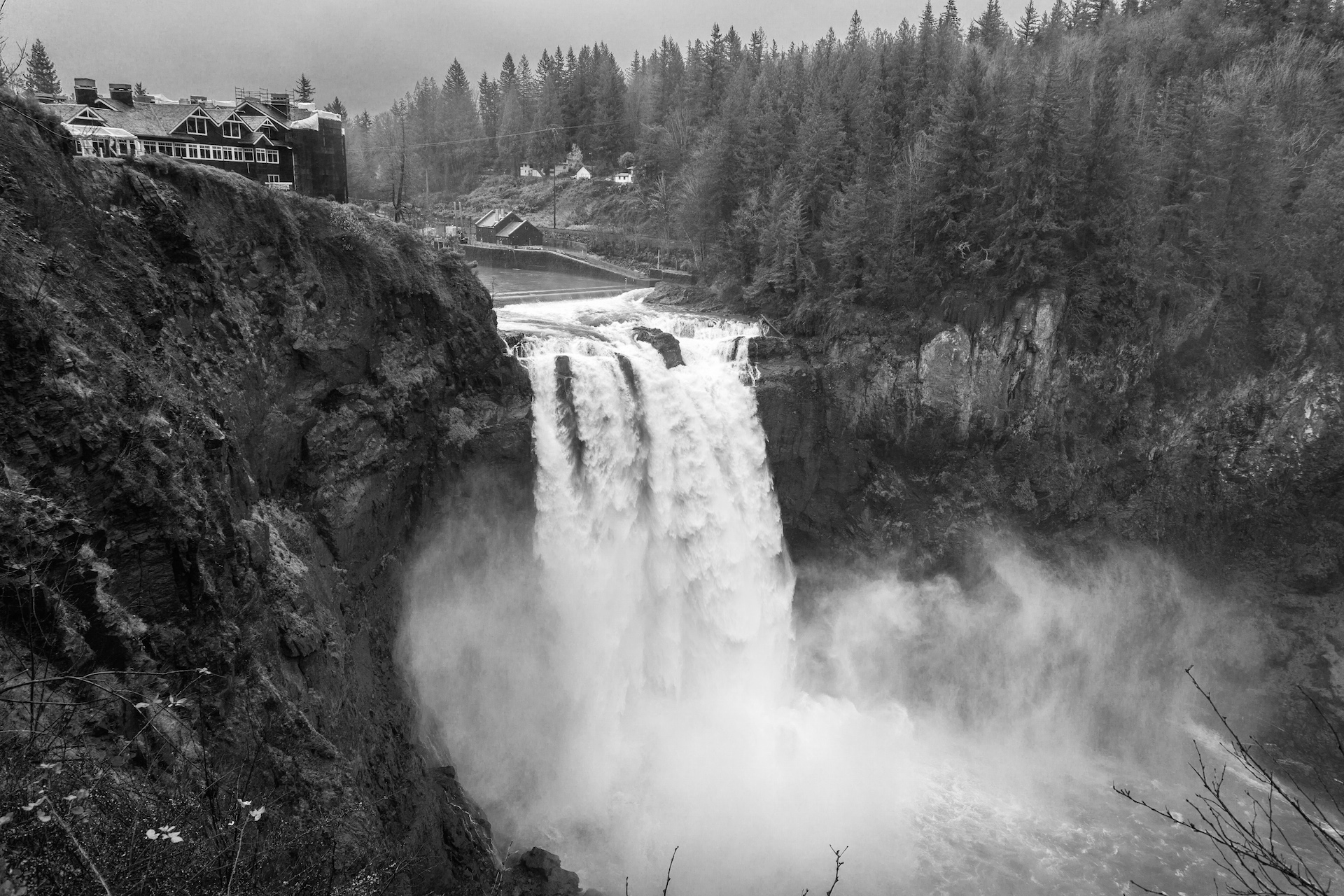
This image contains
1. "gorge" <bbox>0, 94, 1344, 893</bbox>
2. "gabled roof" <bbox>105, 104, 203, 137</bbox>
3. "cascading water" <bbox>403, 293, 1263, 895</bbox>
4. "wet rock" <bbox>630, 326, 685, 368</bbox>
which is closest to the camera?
"gorge" <bbox>0, 94, 1344, 893</bbox>

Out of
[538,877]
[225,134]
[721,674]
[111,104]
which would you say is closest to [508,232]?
[225,134]

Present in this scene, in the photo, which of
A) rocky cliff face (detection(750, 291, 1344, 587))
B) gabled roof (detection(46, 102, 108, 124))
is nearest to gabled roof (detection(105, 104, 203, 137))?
gabled roof (detection(46, 102, 108, 124))

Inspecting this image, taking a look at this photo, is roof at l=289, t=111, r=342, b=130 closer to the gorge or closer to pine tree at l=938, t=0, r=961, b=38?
the gorge

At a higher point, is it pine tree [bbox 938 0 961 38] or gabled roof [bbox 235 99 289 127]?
pine tree [bbox 938 0 961 38]

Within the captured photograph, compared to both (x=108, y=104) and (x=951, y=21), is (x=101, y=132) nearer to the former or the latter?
(x=108, y=104)

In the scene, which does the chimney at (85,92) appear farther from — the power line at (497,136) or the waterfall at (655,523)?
the power line at (497,136)

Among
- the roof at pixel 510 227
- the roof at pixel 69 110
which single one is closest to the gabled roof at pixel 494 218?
the roof at pixel 510 227

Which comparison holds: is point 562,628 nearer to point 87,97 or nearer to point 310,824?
point 310,824
